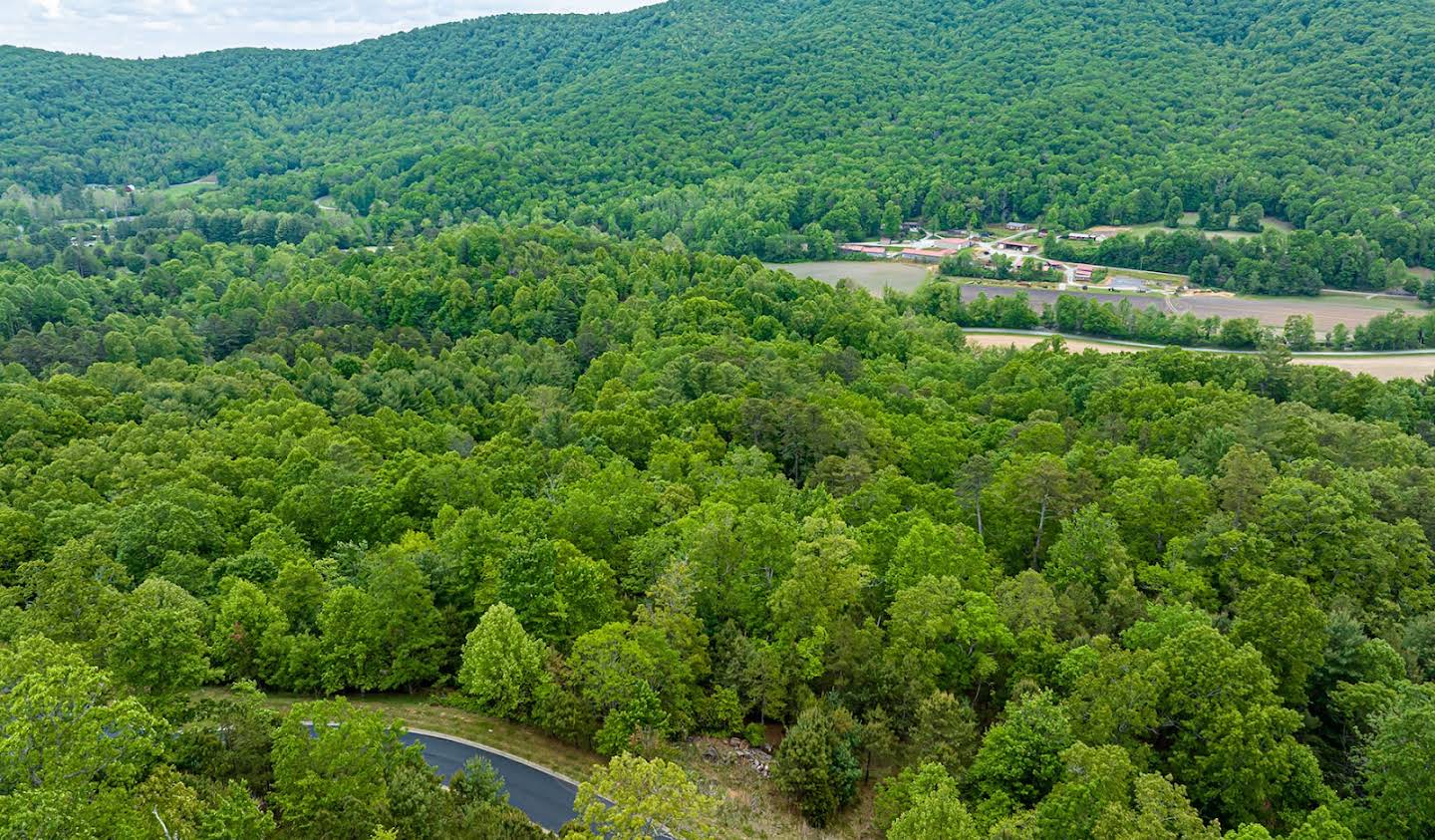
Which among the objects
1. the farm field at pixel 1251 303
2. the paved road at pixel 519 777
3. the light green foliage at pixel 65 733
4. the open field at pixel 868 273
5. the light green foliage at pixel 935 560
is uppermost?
the light green foliage at pixel 65 733

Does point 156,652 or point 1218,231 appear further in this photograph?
point 1218,231

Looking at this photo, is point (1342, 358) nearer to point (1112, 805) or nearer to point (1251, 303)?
point (1251, 303)

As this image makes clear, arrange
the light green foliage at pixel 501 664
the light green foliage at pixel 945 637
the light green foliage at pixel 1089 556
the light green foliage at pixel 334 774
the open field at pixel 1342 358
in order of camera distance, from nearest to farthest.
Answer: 1. the light green foliage at pixel 334 774
2. the light green foliage at pixel 501 664
3. the light green foliage at pixel 945 637
4. the light green foliage at pixel 1089 556
5. the open field at pixel 1342 358

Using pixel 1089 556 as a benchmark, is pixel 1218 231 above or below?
below

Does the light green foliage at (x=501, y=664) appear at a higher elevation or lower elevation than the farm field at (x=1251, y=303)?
higher

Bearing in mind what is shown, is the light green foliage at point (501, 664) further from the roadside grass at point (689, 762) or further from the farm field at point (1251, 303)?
the farm field at point (1251, 303)

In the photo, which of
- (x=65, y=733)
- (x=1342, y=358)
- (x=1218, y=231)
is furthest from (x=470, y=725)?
(x=1218, y=231)

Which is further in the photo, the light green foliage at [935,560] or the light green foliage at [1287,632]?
the light green foliage at [935,560]

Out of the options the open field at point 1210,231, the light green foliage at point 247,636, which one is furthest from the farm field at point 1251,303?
the light green foliage at point 247,636
